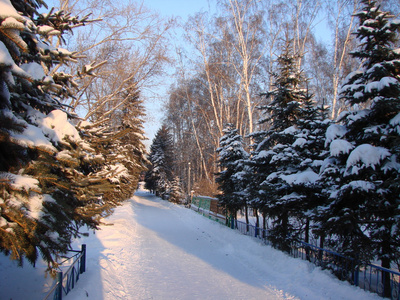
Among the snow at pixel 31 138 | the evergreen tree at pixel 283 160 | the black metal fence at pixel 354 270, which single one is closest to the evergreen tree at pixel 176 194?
the evergreen tree at pixel 283 160

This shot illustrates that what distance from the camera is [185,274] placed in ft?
22.5

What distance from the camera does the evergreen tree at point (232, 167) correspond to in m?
11.6

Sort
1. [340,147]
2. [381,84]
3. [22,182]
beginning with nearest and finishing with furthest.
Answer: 1. [22,182]
2. [381,84]
3. [340,147]

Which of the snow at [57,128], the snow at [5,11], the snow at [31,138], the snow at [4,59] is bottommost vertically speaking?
the snow at [31,138]

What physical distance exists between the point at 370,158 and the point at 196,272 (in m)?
5.02

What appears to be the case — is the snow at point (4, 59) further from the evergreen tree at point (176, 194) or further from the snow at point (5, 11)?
the evergreen tree at point (176, 194)

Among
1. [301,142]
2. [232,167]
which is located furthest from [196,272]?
[232,167]

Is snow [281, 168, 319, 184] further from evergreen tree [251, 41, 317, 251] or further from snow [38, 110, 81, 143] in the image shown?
snow [38, 110, 81, 143]

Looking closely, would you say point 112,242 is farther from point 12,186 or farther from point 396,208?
point 396,208

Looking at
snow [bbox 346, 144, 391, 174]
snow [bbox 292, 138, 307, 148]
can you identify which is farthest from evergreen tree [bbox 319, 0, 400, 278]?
snow [bbox 292, 138, 307, 148]

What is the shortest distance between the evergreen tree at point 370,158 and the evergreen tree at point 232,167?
5888 millimetres

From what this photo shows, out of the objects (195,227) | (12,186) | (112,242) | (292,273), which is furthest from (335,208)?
(195,227)

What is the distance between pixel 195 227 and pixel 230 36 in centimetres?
1175

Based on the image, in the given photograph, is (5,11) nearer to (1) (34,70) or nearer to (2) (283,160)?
(1) (34,70)
